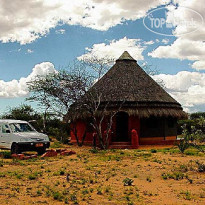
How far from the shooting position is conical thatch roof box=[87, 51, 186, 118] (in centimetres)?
2097

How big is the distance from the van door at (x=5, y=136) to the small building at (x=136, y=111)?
7331 mm

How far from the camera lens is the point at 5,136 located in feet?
47.3

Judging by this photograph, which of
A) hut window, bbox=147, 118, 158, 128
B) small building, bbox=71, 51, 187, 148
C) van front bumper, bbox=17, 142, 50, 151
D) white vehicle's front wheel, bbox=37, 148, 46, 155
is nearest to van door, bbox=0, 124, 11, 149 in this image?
van front bumper, bbox=17, 142, 50, 151

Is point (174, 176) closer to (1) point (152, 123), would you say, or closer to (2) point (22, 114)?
(1) point (152, 123)

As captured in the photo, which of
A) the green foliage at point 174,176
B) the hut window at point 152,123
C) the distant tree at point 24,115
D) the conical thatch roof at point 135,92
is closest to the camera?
the green foliage at point 174,176

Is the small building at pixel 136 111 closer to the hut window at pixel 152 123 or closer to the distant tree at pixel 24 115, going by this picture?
the hut window at pixel 152 123

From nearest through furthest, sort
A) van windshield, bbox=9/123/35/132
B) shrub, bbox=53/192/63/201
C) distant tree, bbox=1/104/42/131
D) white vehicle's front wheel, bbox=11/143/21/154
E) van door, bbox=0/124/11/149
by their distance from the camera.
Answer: shrub, bbox=53/192/63/201
white vehicle's front wheel, bbox=11/143/21/154
van door, bbox=0/124/11/149
van windshield, bbox=9/123/35/132
distant tree, bbox=1/104/42/131

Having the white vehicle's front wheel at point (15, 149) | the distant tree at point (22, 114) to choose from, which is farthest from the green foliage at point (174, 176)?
the distant tree at point (22, 114)

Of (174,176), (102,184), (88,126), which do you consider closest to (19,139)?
(102,184)

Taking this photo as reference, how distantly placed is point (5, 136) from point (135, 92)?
10.3m

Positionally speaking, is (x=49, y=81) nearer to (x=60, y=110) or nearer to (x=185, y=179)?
(x=60, y=110)

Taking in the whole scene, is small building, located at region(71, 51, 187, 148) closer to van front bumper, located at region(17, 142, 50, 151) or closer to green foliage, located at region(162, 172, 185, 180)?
van front bumper, located at region(17, 142, 50, 151)

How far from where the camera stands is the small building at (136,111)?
20.9 metres

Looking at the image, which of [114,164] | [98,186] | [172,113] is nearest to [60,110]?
[172,113]
